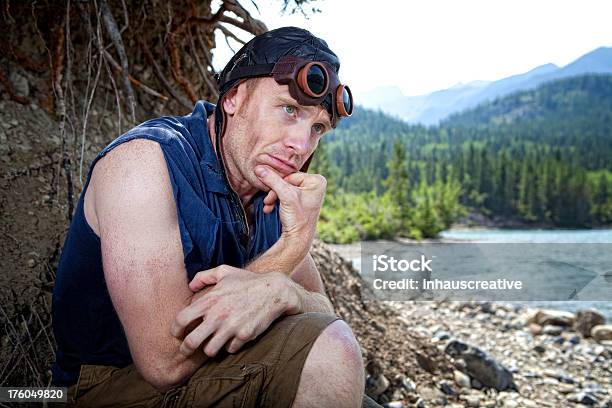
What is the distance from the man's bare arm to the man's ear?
0.57 metres

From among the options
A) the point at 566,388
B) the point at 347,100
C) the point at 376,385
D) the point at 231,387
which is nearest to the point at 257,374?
the point at 231,387

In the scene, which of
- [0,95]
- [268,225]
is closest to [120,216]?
[268,225]

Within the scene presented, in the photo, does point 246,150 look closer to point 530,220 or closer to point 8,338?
point 8,338

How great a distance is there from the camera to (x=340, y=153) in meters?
128

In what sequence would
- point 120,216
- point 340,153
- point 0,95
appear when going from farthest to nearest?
1. point 340,153
2. point 0,95
3. point 120,216

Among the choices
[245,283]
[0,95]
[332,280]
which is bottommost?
[332,280]

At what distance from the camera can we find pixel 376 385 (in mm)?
4121

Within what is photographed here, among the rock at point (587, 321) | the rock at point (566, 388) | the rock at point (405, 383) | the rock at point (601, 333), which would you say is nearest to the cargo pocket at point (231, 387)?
the rock at point (405, 383)

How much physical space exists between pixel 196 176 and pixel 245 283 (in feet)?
1.47

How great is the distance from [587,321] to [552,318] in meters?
0.58

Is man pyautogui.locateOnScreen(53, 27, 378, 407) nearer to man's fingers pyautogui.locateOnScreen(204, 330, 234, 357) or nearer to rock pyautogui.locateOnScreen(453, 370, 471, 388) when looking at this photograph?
man's fingers pyautogui.locateOnScreen(204, 330, 234, 357)

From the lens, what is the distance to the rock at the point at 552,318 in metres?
9.68

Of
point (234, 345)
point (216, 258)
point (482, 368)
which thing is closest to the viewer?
point (234, 345)

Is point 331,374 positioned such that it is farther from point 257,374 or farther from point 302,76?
point 302,76
